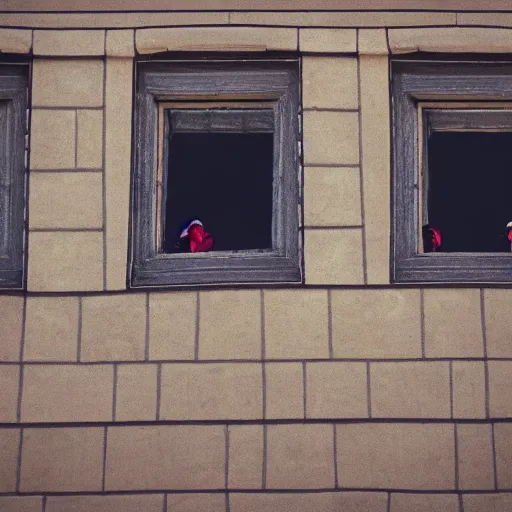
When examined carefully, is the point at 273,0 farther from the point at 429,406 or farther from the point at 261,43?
the point at 429,406

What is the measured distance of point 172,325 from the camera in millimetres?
3943

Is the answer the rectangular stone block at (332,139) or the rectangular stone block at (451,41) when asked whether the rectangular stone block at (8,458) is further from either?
the rectangular stone block at (451,41)

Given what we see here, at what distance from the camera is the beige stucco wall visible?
384 cm

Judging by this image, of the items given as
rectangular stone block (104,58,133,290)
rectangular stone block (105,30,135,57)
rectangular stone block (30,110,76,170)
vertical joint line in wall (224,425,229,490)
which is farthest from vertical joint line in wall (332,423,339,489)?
rectangular stone block (105,30,135,57)

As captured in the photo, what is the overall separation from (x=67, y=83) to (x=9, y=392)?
58.9 inches

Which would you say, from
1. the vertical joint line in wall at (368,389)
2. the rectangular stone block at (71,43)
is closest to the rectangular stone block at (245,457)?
the vertical joint line in wall at (368,389)

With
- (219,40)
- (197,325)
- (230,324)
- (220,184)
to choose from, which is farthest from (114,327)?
(220,184)

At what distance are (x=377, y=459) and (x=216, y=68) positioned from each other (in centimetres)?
202

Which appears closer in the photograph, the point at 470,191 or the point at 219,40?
the point at 219,40

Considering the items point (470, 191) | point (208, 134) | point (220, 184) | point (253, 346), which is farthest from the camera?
point (220, 184)

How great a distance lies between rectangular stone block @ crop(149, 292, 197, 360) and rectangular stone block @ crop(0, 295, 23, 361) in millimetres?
615

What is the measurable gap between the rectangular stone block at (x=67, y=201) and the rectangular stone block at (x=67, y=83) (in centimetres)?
36

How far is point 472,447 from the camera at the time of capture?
385 cm

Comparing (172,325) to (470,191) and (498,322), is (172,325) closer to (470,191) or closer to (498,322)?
(498,322)
